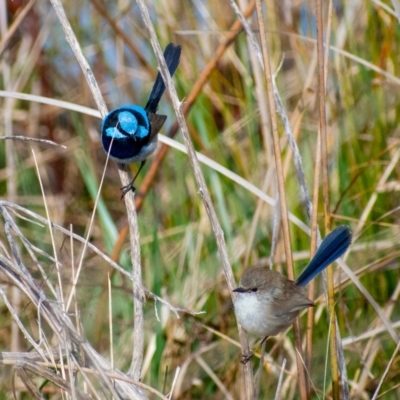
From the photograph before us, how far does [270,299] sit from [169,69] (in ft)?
4.00

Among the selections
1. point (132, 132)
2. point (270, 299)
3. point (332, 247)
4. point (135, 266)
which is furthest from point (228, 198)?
point (135, 266)

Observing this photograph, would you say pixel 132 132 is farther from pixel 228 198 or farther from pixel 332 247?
pixel 332 247

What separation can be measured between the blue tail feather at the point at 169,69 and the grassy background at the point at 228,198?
184 millimetres

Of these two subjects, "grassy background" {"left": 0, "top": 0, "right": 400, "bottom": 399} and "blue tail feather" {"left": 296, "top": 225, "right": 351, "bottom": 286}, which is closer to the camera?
"blue tail feather" {"left": 296, "top": 225, "right": 351, "bottom": 286}

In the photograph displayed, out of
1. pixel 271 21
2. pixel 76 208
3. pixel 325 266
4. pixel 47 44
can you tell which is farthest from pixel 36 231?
pixel 325 266

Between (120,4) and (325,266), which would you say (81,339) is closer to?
(325,266)

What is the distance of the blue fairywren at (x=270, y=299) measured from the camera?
256 cm

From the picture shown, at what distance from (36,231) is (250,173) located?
4.66 ft

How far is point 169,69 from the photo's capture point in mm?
3191

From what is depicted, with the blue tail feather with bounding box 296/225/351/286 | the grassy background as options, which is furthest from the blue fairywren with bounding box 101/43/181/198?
the blue tail feather with bounding box 296/225/351/286

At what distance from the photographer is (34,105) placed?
5.14 m

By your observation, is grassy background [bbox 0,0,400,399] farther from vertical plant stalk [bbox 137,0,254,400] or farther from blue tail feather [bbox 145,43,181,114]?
vertical plant stalk [bbox 137,0,254,400]

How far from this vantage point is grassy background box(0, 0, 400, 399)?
3.17 m

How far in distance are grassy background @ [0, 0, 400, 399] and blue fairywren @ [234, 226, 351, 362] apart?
0.27 meters
